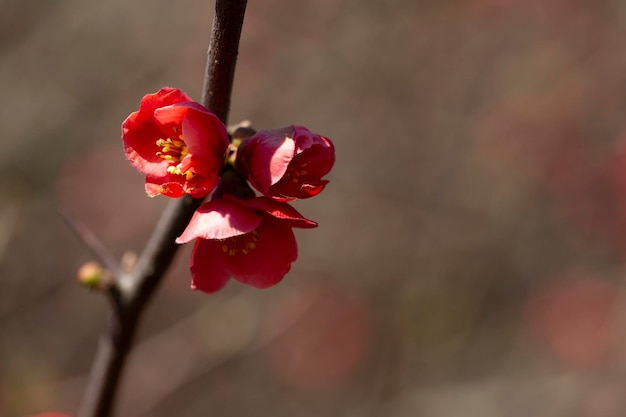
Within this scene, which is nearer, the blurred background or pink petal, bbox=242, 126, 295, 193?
pink petal, bbox=242, 126, 295, 193

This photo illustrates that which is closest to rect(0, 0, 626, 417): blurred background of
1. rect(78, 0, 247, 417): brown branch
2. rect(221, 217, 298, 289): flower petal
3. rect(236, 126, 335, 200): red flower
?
rect(78, 0, 247, 417): brown branch

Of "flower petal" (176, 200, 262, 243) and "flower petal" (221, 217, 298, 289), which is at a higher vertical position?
"flower petal" (176, 200, 262, 243)

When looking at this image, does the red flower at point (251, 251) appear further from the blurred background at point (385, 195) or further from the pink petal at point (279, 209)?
the blurred background at point (385, 195)

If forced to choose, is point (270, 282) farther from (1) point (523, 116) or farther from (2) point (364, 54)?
(1) point (523, 116)

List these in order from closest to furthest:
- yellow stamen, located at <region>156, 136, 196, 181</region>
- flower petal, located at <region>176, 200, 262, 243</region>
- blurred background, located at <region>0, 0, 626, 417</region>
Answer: flower petal, located at <region>176, 200, 262, 243</region> < yellow stamen, located at <region>156, 136, 196, 181</region> < blurred background, located at <region>0, 0, 626, 417</region>

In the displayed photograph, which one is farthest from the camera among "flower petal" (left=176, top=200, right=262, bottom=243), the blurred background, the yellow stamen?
the blurred background

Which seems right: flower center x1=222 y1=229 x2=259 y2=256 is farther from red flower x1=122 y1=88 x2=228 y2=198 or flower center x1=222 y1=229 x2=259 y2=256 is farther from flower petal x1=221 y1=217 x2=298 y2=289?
red flower x1=122 y1=88 x2=228 y2=198

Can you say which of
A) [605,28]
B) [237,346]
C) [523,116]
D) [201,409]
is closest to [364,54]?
[523,116]
